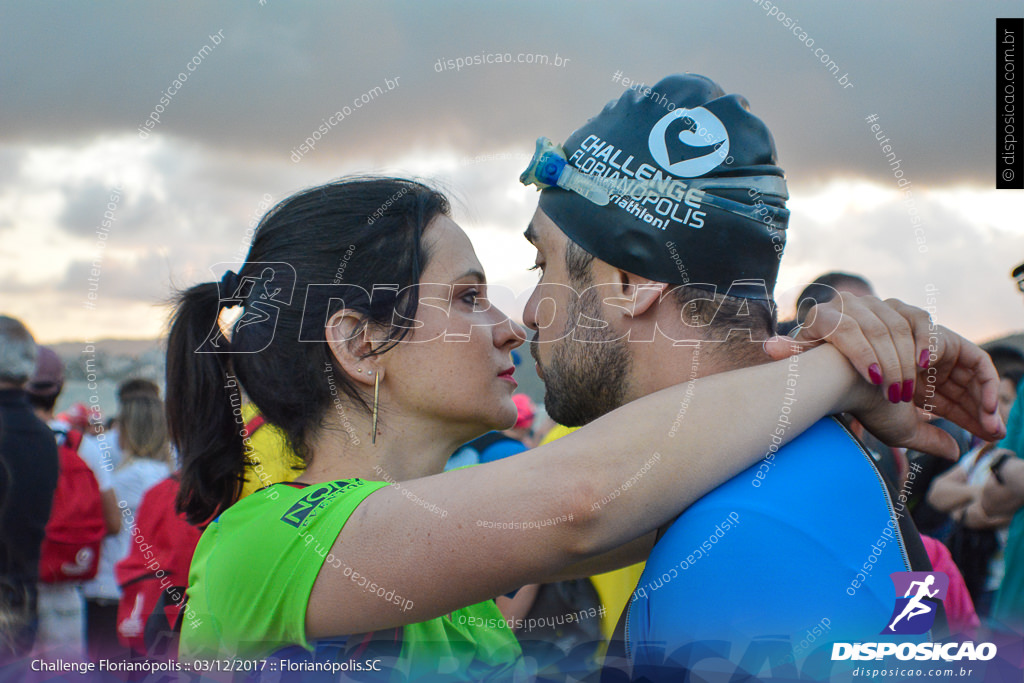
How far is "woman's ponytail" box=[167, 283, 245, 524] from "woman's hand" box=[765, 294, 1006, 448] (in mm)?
1727

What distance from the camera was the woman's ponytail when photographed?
2.47 metres

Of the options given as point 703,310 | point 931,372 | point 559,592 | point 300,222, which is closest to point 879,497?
point 931,372

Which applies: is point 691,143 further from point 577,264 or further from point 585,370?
point 585,370

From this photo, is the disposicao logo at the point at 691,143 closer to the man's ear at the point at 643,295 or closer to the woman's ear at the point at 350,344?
the man's ear at the point at 643,295

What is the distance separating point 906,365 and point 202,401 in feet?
6.85

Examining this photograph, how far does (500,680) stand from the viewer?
2.13 metres

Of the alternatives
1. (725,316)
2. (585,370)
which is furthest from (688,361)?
(585,370)

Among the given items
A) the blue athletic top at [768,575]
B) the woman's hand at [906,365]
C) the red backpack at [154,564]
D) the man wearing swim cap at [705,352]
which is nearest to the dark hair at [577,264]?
the man wearing swim cap at [705,352]

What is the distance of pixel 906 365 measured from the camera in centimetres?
181

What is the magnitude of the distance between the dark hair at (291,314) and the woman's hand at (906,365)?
116cm

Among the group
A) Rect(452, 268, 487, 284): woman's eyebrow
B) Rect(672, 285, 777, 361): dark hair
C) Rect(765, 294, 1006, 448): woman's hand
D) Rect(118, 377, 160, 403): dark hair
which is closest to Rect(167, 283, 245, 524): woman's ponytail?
Rect(452, 268, 487, 284): woman's eyebrow

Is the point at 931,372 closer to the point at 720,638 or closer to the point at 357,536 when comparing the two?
the point at 720,638

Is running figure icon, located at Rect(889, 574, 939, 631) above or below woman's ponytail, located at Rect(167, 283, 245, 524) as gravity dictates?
below

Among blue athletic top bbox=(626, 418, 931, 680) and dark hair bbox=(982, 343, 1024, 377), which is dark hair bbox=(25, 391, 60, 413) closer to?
blue athletic top bbox=(626, 418, 931, 680)
